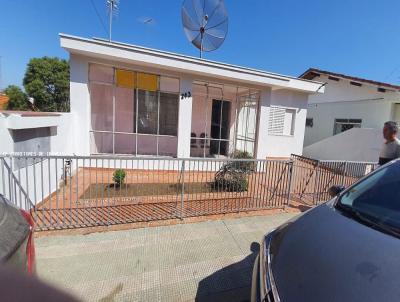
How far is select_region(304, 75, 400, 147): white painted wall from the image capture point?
480 inches

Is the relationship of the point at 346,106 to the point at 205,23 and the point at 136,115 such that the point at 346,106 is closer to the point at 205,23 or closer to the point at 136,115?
the point at 205,23

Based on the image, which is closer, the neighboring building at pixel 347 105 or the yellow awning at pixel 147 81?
the yellow awning at pixel 147 81

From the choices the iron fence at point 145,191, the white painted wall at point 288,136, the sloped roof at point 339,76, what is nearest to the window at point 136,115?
the iron fence at point 145,191

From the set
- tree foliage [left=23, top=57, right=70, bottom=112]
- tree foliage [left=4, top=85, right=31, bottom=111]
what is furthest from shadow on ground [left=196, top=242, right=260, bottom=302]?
tree foliage [left=4, top=85, right=31, bottom=111]

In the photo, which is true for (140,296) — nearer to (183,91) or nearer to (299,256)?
(299,256)

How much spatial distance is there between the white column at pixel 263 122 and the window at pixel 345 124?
24.7 ft

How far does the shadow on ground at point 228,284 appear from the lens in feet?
8.34

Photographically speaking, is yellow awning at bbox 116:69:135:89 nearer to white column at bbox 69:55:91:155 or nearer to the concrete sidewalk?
white column at bbox 69:55:91:155

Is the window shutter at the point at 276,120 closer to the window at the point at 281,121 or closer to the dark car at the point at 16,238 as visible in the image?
the window at the point at 281,121

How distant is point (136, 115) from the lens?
30.0ft

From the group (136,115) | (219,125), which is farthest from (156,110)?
(219,125)

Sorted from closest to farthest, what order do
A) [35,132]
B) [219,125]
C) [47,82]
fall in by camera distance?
[35,132]
[219,125]
[47,82]

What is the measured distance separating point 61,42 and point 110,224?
18.3 ft

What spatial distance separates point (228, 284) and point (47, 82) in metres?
24.6
